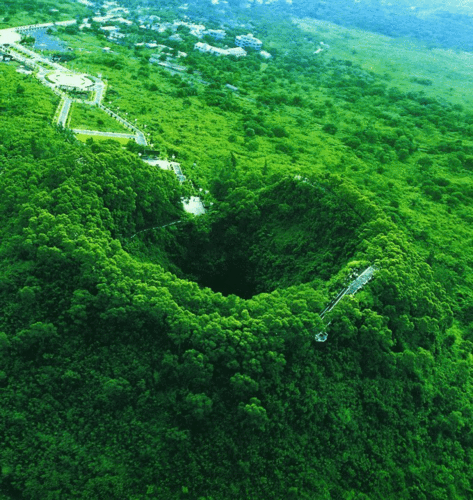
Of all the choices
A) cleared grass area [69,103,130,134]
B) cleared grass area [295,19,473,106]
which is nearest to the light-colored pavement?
cleared grass area [69,103,130,134]

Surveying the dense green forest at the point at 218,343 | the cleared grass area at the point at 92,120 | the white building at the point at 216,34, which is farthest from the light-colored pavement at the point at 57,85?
the white building at the point at 216,34

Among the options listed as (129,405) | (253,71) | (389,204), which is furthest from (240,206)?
(253,71)

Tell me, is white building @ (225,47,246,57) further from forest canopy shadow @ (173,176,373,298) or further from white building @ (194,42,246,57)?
forest canopy shadow @ (173,176,373,298)

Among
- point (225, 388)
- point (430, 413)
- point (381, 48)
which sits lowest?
point (381, 48)

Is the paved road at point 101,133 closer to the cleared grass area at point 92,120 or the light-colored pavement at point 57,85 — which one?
the light-colored pavement at point 57,85

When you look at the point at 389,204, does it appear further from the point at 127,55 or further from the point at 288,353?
the point at 127,55

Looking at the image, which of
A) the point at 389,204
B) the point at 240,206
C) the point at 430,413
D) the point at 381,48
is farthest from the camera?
the point at 381,48

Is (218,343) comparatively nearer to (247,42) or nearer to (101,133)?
(101,133)
